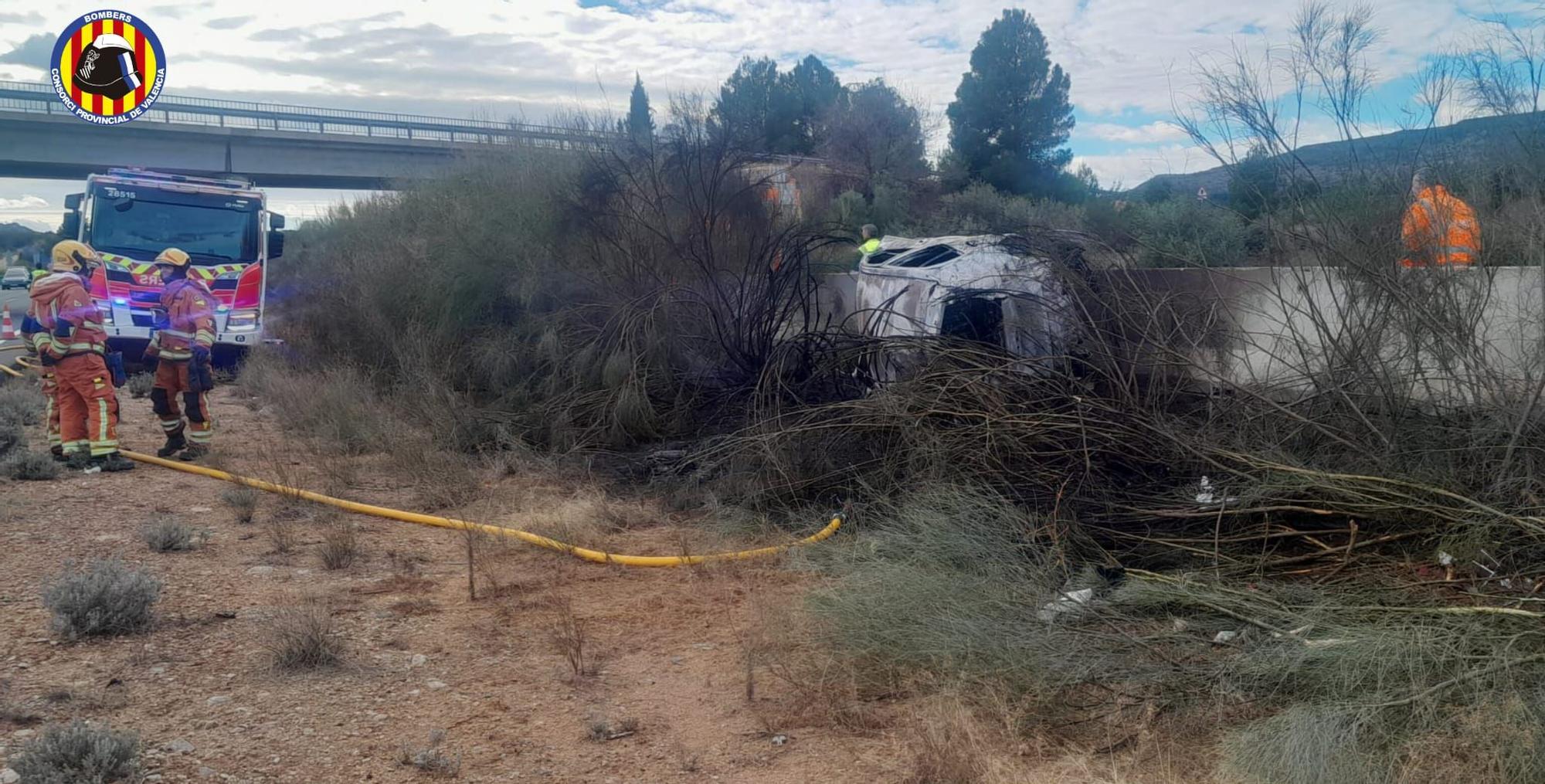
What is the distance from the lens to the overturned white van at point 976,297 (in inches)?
310

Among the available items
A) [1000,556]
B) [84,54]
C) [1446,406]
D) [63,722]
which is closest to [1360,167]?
[1446,406]

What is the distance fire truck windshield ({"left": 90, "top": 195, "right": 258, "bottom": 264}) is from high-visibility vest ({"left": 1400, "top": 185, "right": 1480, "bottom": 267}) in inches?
606

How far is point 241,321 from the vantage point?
16.0m

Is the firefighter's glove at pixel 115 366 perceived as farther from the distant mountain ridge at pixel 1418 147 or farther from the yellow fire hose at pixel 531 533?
the distant mountain ridge at pixel 1418 147

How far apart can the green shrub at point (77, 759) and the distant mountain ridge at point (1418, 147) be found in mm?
6476

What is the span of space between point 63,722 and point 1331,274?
6590mm

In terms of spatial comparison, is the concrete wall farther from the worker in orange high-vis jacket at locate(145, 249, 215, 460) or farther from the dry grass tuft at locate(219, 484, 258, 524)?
the dry grass tuft at locate(219, 484, 258, 524)

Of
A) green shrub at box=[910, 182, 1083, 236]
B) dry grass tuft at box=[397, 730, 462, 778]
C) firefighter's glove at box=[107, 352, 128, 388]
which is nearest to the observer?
dry grass tuft at box=[397, 730, 462, 778]

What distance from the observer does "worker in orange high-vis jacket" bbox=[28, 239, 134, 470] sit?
8633 mm

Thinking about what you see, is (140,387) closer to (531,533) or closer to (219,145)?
(531,533)

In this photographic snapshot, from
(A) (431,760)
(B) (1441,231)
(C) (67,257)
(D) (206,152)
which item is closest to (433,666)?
(A) (431,760)

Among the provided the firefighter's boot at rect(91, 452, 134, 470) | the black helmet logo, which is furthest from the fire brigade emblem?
the firefighter's boot at rect(91, 452, 134, 470)

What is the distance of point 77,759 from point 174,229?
555 inches

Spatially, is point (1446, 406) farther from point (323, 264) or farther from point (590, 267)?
point (323, 264)
